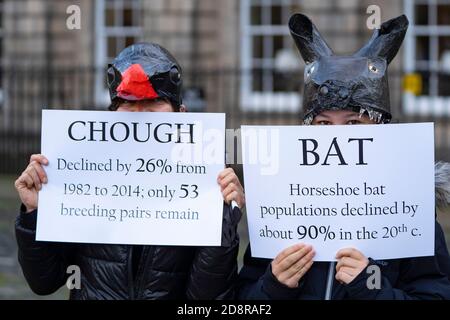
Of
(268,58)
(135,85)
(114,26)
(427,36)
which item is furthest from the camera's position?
(114,26)

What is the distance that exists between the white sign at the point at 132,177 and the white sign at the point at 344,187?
0.17 meters

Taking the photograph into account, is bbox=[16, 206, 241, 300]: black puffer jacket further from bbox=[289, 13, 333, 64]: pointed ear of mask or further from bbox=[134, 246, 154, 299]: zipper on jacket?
bbox=[289, 13, 333, 64]: pointed ear of mask

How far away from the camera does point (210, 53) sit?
13883 millimetres

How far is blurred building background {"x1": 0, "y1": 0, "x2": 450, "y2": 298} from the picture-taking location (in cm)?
1293

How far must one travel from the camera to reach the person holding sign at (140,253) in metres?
2.80

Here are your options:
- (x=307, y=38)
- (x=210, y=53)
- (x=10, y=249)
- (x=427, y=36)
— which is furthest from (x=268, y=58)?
(x=307, y=38)

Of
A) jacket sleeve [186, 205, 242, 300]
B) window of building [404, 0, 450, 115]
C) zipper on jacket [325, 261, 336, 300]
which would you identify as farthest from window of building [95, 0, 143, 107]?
zipper on jacket [325, 261, 336, 300]

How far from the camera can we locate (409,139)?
2.74 m

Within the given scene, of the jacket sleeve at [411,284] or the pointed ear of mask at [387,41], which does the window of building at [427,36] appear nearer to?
the pointed ear of mask at [387,41]

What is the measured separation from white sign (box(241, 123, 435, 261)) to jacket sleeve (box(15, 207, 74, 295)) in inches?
28.3

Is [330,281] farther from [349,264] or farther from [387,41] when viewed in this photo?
[387,41]

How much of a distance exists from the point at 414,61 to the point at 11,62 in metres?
6.48

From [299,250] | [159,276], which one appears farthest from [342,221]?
[159,276]

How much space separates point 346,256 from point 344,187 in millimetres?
219
